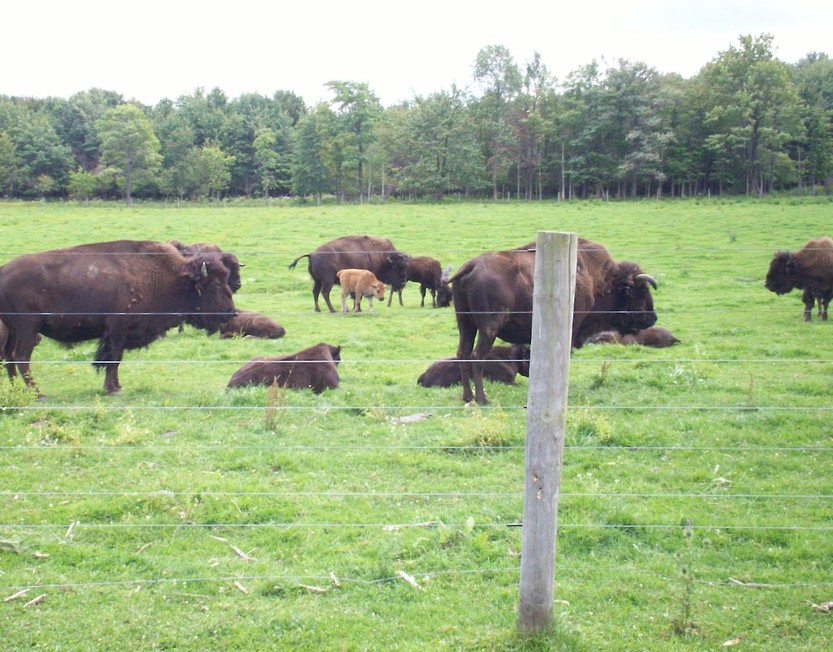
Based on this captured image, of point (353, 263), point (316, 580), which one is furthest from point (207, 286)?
point (353, 263)

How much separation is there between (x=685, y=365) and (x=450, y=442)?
5313mm

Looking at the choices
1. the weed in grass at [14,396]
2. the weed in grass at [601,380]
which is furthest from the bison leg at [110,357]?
the weed in grass at [601,380]

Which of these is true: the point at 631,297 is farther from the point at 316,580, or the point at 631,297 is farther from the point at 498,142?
the point at 498,142

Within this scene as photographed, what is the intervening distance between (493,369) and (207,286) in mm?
4834

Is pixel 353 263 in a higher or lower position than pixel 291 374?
higher

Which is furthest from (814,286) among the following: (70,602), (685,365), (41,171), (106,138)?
(41,171)

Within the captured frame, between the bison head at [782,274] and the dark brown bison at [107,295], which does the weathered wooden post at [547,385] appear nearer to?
the dark brown bison at [107,295]

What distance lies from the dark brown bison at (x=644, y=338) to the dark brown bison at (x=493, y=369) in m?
2.96

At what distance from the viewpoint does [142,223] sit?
3966 cm

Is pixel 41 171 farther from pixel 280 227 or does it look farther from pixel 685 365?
pixel 685 365

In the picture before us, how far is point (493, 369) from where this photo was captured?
11.3m

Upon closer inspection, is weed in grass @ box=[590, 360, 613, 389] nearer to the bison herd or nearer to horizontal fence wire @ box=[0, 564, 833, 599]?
the bison herd

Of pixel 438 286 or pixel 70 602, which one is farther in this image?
pixel 438 286

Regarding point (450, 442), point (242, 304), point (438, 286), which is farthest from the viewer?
point (438, 286)
